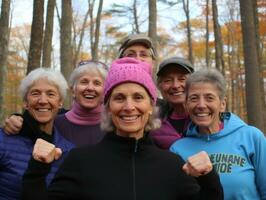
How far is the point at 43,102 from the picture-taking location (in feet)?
11.3

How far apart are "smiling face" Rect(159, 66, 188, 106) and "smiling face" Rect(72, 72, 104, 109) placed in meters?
0.67

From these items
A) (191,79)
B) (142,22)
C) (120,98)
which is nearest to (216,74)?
(191,79)

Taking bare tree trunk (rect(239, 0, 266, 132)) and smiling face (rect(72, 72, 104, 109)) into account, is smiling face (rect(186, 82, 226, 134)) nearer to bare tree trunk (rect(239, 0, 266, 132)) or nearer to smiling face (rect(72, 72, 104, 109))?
smiling face (rect(72, 72, 104, 109))

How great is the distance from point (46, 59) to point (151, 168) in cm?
828

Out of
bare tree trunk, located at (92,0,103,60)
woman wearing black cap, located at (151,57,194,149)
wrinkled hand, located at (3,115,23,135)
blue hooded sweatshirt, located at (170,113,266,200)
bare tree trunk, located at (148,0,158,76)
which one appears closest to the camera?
blue hooded sweatshirt, located at (170,113,266,200)

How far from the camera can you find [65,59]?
1038 cm

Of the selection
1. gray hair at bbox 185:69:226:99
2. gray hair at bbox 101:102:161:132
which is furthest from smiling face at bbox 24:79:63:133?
gray hair at bbox 185:69:226:99

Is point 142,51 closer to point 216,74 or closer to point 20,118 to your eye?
point 216,74

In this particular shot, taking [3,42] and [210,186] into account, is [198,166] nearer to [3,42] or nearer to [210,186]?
[210,186]

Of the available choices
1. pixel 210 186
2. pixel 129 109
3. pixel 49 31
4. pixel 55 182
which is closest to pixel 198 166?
pixel 210 186

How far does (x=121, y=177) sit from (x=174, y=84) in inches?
70.8

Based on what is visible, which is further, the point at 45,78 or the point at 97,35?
the point at 97,35

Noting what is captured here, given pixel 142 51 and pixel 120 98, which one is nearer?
pixel 120 98

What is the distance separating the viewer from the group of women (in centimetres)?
250
